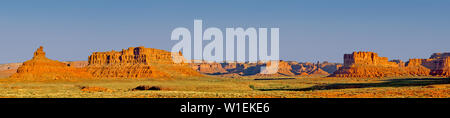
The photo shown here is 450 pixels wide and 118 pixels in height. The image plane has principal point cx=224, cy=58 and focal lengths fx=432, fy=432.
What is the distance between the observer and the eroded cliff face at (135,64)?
121m

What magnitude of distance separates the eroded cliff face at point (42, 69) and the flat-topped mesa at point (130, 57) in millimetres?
32952

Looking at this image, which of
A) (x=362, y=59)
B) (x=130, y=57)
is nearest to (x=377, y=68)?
(x=362, y=59)

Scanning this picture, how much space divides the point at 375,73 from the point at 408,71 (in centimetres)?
2776

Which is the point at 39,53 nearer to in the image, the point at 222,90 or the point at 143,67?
the point at 143,67

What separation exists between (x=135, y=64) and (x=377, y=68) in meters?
83.9

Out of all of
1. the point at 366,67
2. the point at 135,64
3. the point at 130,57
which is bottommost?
the point at 366,67

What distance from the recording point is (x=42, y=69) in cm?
9619

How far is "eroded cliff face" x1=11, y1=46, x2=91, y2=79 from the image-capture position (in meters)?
92.9

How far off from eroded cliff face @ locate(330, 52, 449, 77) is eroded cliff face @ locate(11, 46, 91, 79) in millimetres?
87083

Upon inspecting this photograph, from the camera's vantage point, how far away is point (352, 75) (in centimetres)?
14162

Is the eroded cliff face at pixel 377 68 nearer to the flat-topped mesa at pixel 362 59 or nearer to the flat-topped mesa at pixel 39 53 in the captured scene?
the flat-topped mesa at pixel 362 59

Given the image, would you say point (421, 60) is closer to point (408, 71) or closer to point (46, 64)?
point (408, 71)

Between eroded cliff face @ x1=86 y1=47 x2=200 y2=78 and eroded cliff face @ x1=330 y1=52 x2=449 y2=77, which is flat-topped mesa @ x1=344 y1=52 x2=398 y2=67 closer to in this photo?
eroded cliff face @ x1=330 y1=52 x2=449 y2=77

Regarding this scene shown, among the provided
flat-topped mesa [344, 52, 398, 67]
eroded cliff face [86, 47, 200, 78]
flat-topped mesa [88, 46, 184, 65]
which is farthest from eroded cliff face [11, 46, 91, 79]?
flat-topped mesa [344, 52, 398, 67]
